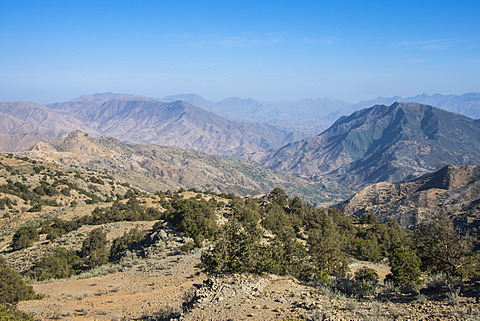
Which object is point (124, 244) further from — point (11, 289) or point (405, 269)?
point (405, 269)

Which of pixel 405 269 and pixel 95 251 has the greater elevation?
pixel 405 269

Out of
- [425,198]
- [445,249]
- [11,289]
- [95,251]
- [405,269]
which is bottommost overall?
[425,198]

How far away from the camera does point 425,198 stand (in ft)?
479

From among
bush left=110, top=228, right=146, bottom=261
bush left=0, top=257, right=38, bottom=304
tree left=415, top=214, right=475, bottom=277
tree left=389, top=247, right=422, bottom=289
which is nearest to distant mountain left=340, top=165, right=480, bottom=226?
tree left=389, top=247, right=422, bottom=289

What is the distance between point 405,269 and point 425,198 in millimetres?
144401

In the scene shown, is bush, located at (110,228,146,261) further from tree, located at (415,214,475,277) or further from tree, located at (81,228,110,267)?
tree, located at (415,214,475,277)

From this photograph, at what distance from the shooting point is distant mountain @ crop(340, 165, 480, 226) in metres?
125

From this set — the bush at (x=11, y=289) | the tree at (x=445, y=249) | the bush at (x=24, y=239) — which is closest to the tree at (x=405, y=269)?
the tree at (x=445, y=249)

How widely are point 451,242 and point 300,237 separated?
92.1ft

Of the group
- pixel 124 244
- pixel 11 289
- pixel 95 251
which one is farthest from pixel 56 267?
pixel 11 289

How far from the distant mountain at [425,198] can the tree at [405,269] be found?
307 feet

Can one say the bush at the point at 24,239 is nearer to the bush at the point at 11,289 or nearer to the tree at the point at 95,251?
Answer: the tree at the point at 95,251

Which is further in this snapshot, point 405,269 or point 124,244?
point 124,244

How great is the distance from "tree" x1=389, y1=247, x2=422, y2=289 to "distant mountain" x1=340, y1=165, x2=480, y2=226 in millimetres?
93640
